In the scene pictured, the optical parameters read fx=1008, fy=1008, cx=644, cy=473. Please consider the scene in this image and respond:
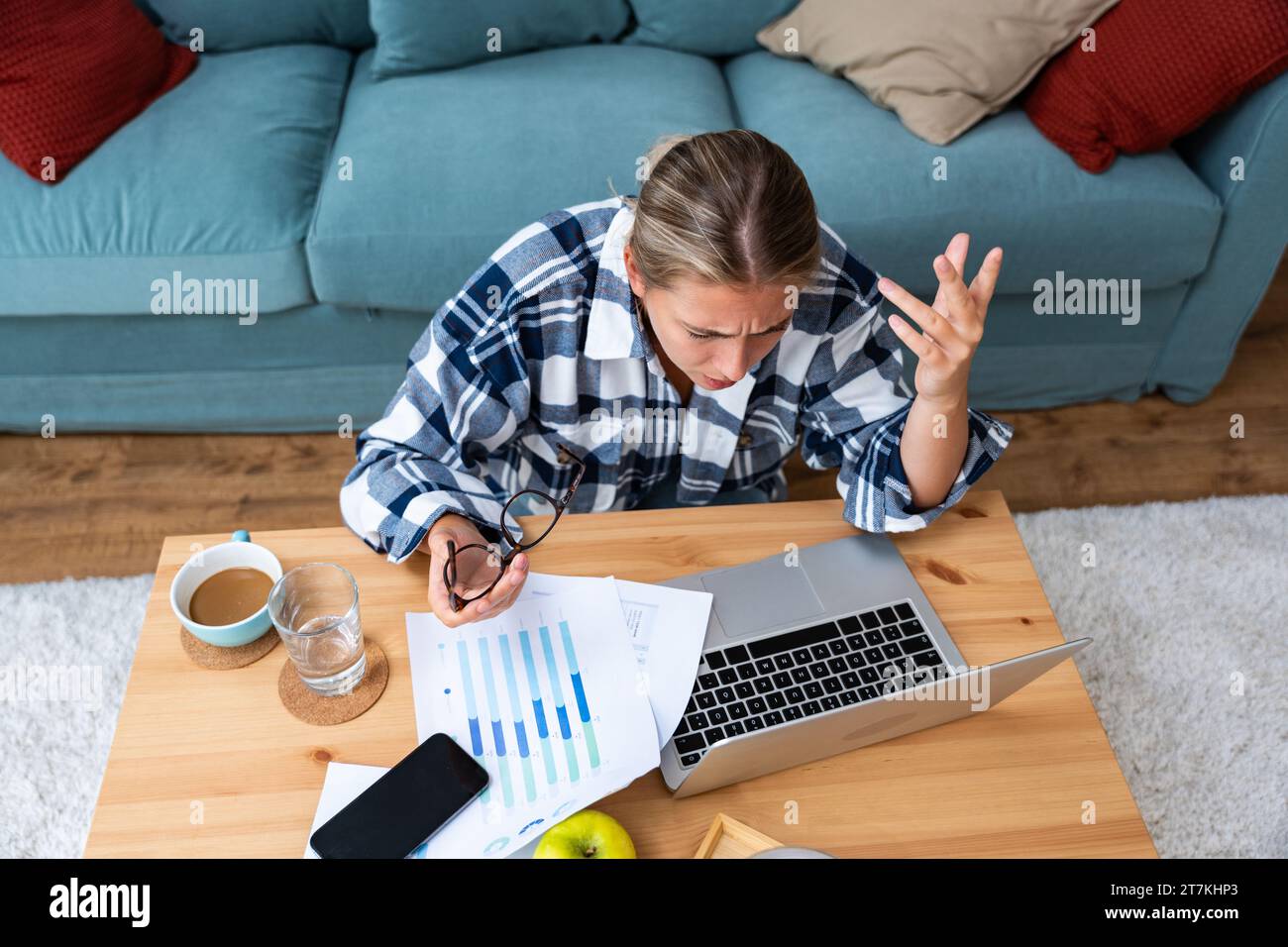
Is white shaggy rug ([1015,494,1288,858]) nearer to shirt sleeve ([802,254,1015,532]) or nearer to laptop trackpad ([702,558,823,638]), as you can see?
shirt sleeve ([802,254,1015,532])

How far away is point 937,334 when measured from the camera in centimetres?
101

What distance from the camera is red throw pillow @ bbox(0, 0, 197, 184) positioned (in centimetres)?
178

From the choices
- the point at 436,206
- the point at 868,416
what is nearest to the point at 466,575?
the point at 868,416

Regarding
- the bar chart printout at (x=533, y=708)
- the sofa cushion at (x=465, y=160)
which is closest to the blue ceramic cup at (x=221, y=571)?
the bar chart printout at (x=533, y=708)

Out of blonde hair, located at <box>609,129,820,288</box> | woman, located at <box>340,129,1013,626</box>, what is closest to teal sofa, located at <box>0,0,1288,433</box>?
woman, located at <box>340,129,1013,626</box>

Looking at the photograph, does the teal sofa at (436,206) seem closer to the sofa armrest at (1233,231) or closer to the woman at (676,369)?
the sofa armrest at (1233,231)

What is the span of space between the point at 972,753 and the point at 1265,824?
0.94 meters

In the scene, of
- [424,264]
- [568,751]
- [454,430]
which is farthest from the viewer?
[424,264]

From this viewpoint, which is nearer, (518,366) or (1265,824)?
(518,366)

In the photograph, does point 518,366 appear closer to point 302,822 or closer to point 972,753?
point 302,822

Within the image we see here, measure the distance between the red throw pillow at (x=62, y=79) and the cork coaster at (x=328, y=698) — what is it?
1.31 meters

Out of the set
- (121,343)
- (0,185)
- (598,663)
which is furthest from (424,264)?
(598,663)

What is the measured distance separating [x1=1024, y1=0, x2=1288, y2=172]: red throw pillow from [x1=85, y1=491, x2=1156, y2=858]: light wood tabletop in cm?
116

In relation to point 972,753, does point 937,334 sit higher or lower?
higher
